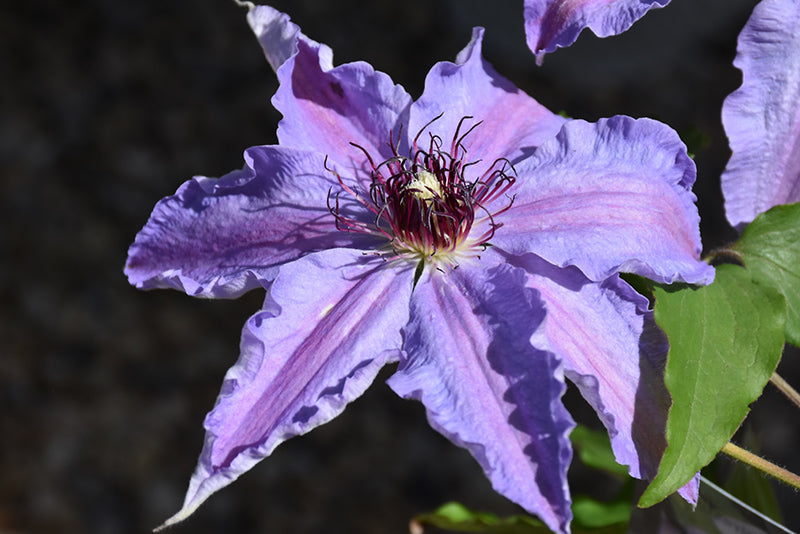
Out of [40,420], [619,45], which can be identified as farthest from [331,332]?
[619,45]

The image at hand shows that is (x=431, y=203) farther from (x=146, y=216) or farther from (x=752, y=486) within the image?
(x=146, y=216)

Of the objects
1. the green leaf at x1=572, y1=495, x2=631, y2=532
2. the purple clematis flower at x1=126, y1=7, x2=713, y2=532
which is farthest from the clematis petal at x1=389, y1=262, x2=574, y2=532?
the green leaf at x1=572, y1=495, x2=631, y2=532

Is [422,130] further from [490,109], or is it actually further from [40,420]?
[40,420]

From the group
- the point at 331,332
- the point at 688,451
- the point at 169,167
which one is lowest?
the point at 169,167

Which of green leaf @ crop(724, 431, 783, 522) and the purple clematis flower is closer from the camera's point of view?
the purple clematis flower

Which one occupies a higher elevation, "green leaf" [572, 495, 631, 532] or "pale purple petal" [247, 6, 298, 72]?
"pale purple petal" [247, 6, 298, 72]

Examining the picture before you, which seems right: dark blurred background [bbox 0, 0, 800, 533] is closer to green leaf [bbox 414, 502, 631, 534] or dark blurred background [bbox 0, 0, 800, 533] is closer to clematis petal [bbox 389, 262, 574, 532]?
green leaf [bbox 414, 502, 631, 534]
